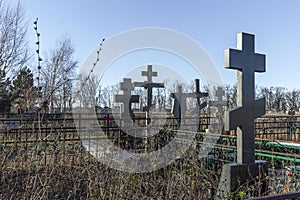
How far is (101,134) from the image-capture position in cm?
625

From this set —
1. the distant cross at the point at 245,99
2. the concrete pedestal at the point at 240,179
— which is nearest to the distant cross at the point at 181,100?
the distant cross at the point at 245,99

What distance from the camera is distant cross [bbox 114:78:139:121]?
348 inches

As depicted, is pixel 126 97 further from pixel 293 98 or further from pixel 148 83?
pixel 293 98

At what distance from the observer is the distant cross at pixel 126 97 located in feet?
29.0

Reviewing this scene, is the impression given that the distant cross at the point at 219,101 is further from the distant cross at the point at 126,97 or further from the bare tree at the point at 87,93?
the bare tree at the point at 87,93

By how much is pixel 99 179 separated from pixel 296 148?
3.81m

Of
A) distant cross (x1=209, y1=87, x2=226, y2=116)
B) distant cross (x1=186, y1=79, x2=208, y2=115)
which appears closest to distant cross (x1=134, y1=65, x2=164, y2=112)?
distant cross (x1=186, y1=79, x2=208, y2=115)

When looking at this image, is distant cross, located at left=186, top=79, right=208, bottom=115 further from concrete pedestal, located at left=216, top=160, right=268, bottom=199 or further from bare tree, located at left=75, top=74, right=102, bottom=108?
concrete pedestal, located at left=216, top=160, right=268, bottom=199

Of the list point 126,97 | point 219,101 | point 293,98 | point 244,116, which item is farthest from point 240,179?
point 293,98

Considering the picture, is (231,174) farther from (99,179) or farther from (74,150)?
(74,150)

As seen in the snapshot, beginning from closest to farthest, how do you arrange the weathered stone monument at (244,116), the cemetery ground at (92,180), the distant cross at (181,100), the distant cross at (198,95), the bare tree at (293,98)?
the cemetery ground at (92,180), the weathered stone monument at (244,116), the distant cross at (181,100), the distant cross at (198,95), the bare tree at (293,98)

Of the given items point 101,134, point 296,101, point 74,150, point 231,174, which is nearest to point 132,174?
point 74,150

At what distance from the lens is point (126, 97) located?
29.8 feet

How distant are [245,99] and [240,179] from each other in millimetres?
1044
